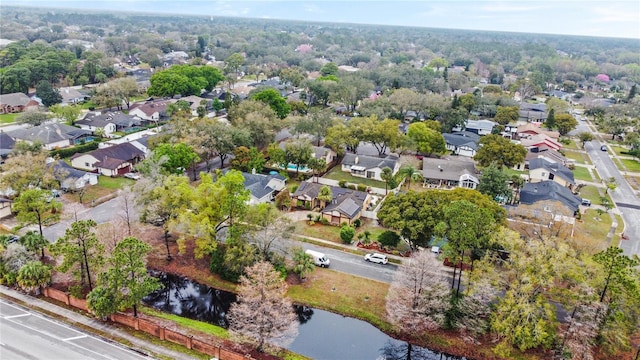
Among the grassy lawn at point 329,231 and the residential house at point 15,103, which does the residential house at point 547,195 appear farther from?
the residential house at point 15,103

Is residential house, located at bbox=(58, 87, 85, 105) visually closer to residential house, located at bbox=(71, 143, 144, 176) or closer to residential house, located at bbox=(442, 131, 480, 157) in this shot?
residential house, located at bbox=(71, 143, 144, 176)

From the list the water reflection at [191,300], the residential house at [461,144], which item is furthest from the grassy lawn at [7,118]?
the residential house at [461,144]

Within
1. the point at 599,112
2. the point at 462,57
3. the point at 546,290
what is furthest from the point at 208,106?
the point at 462,57

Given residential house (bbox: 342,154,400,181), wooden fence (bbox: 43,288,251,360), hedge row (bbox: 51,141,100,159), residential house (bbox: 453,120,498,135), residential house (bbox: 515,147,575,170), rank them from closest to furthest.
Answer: wooden fence (bbox: 43,288,251,360), residential house (bbox: 342,154,400,181), hedge row (bbox: 51,141,100,159), residential house (bbox: 515,147,575,170), residential house (bbox: 453,120,498,135)

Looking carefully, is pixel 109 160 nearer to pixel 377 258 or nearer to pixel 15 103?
pixel 377 258

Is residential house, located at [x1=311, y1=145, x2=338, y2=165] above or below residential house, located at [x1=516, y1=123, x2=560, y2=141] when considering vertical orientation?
below

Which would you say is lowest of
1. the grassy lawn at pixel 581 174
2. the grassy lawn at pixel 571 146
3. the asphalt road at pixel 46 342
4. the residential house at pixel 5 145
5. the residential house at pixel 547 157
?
the asphalt road at pixel 46 342

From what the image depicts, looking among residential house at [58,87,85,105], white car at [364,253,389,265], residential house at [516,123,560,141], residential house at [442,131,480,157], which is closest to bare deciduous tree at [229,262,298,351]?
white car at [364,253,389,265]
